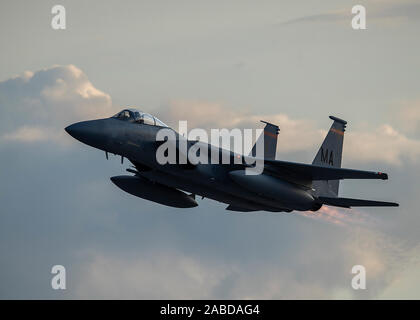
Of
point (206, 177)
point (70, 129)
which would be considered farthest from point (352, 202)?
point (70, 129)

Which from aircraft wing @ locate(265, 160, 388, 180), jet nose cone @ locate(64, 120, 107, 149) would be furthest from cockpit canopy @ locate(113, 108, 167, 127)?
aircraft wing @ locate(265, 160, 388, 180)

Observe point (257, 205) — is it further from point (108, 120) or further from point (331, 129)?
point (108, 120)

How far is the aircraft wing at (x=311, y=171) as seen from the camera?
102 feet

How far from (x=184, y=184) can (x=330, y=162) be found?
24.4 feet

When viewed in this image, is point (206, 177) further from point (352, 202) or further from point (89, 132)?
point (352, 202)

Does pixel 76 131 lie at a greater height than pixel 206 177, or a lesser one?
greater

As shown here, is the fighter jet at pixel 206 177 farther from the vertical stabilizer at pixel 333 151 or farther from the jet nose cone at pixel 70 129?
the vertical stabilizer at pixel 333 151

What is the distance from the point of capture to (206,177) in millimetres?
31922

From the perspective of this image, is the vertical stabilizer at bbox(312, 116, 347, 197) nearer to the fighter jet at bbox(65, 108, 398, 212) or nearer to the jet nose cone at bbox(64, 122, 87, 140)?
the fighter jet at bbox(65, 108, 398, 212)

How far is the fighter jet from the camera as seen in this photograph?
1205 inches

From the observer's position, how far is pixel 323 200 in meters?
33.2

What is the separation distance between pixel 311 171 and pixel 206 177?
415cm
